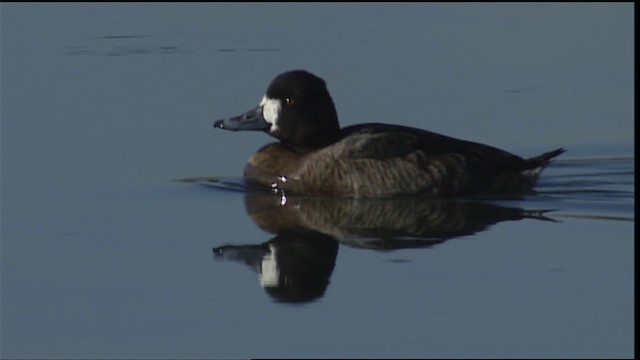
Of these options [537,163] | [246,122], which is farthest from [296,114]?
[537,163]

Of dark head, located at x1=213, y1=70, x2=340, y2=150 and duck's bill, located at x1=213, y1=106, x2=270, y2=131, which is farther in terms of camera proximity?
duck's bill, located at x1=213, y1=106, x2=270, y2=131

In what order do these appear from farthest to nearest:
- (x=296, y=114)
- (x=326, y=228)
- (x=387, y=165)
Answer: (x=296, y=114) → (x=387, y=165) → (x=326, y=228)

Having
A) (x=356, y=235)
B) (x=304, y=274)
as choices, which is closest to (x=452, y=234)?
(x=356, y=235)

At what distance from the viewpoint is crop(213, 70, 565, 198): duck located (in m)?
10.6

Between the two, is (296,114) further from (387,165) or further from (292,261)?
(292,261)

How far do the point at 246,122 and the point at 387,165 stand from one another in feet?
3.25

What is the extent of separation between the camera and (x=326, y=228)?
9.59m

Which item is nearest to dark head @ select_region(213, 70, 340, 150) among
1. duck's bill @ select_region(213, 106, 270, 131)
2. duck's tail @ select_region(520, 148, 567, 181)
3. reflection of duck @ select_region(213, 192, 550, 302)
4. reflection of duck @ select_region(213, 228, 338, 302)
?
duck's bill @ select_region(213, 106, 270, 131)

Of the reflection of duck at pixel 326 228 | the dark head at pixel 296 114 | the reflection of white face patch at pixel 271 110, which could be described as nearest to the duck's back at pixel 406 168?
the reflection of duck at pixel 326 228

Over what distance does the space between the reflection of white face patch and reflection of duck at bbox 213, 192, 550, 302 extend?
57 cm

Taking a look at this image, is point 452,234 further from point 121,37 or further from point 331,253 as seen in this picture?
point 121,37

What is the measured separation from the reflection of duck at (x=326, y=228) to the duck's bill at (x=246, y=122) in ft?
1.90

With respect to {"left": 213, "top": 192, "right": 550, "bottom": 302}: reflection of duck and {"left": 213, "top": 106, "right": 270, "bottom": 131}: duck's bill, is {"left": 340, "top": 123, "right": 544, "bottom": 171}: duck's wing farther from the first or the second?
{"left": 213, "top": 106, "right": 270, "bottom": 131}: duck's bill

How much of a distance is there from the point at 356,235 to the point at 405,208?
923mm
